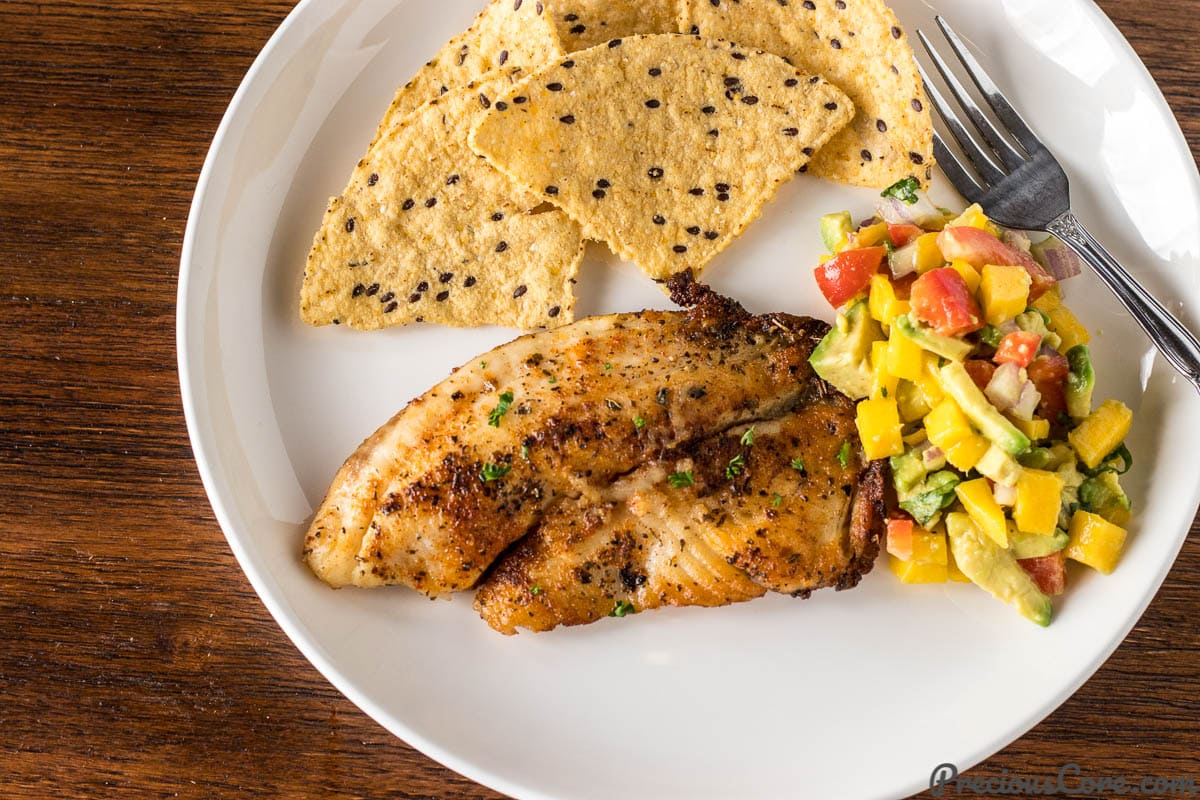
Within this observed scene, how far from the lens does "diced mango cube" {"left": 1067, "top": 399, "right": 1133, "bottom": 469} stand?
2.79 m

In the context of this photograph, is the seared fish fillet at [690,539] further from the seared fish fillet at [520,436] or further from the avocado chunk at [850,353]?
the avocado chunk at [850,353]

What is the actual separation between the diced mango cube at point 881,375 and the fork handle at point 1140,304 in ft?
2.89

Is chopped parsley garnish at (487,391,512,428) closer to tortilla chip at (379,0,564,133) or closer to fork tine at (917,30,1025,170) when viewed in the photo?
tortilla chip at (379,0,564,133)

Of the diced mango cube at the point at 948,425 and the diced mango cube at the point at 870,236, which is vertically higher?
the diced mango cube at the point at 870,236

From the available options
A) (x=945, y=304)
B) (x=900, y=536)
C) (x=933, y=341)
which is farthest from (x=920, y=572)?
(x=945, y=304)

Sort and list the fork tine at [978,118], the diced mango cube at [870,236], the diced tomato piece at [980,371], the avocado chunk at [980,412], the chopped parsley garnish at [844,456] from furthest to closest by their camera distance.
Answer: the fork tine at [978,118], the diced mango cube at [870,236], the chopped parsley garnish at [844,456], the diced tomato piece at [980,371], the avocado chunk at [980,412]

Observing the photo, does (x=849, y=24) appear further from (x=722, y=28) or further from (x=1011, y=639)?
(x=1011, y=639)

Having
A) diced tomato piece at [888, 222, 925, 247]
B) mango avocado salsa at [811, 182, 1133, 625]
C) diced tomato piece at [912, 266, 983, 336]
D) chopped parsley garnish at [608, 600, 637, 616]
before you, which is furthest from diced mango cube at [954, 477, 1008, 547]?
chopped parsley garnish at [608, 600, 637, 616]

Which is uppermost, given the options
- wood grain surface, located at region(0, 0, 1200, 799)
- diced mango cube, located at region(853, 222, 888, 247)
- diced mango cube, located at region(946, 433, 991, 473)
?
diced mango cube, located at region(853, 222, 888, 247)

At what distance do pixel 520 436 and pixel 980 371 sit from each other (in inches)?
55.6

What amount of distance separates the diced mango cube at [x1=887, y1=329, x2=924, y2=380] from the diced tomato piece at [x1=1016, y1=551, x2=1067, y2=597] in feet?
2.50

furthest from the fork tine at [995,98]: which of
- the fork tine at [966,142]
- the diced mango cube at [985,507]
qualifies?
the diced mango cube at [985,507]

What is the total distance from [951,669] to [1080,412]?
0.94 meters

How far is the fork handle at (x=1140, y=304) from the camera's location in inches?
117
